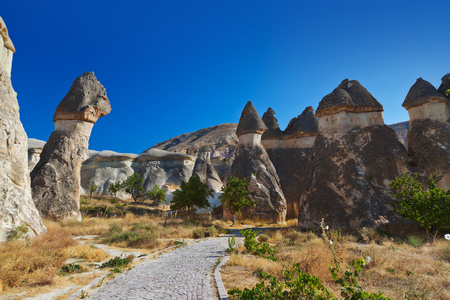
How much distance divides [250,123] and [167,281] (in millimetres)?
16483

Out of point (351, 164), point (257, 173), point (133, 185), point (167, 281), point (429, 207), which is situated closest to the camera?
point (167, 281)

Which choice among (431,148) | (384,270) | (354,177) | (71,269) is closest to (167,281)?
(71,269)

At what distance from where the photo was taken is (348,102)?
41.3 feet

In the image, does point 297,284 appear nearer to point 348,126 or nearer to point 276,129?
point 348,126

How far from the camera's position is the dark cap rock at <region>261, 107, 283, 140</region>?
80.0 ft

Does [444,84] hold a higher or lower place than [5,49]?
lower

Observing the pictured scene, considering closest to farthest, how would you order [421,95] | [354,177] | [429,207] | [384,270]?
[384,270] → [429,207] → [354,177] → [421,95]

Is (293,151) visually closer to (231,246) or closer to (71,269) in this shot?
(231,246)

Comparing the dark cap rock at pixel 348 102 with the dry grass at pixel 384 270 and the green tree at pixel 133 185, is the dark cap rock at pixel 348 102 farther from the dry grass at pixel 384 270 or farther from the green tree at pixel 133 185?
the green tree at pixel 133 185

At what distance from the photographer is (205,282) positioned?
4.72m

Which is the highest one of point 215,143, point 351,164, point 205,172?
point 215,143

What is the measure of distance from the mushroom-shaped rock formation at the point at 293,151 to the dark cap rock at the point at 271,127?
0.26m

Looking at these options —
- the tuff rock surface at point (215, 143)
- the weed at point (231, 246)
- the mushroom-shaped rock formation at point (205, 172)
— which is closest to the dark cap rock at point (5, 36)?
the weed at point (231, 246)

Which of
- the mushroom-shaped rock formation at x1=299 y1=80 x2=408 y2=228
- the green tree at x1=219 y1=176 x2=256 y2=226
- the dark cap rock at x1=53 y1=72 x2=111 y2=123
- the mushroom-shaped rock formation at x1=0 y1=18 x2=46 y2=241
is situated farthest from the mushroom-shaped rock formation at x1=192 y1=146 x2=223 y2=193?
the mushroom-shaped rock formation at x1=0 y1=18 x2=46 y2=241
